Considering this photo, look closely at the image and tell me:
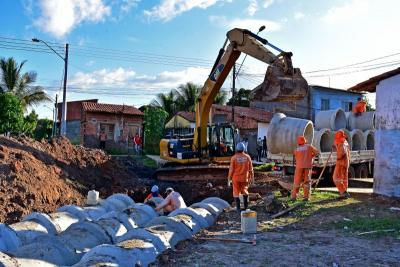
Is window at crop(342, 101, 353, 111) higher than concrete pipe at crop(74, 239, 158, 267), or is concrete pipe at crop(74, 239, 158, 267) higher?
window at crop(342, 101, 353, 111)

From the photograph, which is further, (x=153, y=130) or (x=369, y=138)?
(x=153, y=130)

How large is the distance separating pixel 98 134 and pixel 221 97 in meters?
A: 14.3

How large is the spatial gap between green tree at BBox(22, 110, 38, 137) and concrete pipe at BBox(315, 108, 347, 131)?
23.6 metres

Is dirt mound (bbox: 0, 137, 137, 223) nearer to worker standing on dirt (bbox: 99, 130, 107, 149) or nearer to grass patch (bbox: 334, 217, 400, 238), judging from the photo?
grass patch (bbox: 334, 217, 400, 238)

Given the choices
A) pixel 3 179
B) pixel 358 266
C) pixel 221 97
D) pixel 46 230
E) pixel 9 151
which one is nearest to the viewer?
pixel 358 266

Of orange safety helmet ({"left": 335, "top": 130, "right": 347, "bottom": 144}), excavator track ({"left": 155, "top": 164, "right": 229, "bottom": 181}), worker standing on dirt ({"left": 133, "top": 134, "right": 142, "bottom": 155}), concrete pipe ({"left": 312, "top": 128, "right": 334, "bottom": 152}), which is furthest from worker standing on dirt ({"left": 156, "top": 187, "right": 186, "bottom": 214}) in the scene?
worker standing on dirt ({"left": 133, "top": 134, "right": 142, "bottom": 155})

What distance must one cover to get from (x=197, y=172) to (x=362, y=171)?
686 centimetres

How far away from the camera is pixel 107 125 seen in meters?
38.6

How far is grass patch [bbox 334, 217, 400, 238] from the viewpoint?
8.34 meters

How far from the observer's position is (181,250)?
7090mm

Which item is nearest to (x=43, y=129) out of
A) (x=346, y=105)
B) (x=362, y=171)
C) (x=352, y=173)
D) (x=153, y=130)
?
(x=153, y=130)

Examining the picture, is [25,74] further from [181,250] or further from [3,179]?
[181,250]

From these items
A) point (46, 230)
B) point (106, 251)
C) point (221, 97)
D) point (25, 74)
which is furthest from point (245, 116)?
point (106, 251)

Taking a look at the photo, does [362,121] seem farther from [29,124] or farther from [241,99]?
[241,99]
